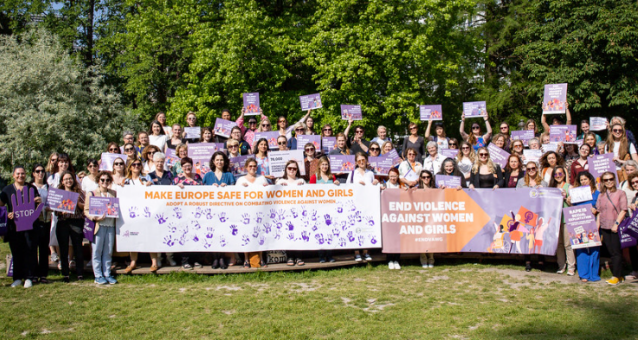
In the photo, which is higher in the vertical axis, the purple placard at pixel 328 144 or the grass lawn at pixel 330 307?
the purple placard at pixel 328 144

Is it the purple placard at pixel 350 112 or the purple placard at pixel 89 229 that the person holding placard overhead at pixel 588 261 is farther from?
the purple placard at pixel 89 229

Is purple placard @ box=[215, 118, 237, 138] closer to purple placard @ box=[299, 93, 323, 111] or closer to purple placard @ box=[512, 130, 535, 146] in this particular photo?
purple placard @ box=[299, 93, 323, 111]

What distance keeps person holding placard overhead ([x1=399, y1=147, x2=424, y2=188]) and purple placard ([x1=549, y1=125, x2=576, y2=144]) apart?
3338mm

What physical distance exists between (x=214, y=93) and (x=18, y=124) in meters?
8.28

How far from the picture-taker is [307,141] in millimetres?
11312

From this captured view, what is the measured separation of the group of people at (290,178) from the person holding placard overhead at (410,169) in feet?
0.06

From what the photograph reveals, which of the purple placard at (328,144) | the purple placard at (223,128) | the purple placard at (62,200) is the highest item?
the purple placard at (223,128)

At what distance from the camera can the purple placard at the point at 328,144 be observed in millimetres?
11562

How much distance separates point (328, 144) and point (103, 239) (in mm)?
4999

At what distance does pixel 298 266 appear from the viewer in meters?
9.24

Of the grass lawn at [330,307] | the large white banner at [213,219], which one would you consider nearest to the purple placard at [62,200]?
the large white banner at [213,219]

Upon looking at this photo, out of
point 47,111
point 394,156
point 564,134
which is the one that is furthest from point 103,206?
point 47,111

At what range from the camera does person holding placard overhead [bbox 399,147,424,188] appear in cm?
988

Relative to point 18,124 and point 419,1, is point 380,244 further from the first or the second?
point 18,124
